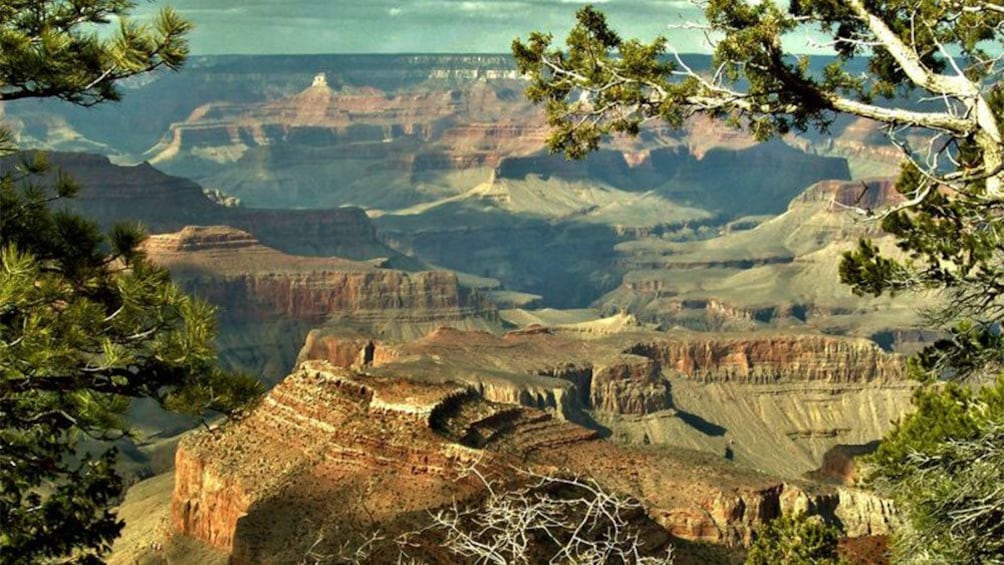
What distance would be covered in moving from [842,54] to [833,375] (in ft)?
338

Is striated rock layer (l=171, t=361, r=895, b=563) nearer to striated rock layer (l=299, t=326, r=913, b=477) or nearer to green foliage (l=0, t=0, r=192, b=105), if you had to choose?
green foliage (l=0, t=0, r=192, b=105)

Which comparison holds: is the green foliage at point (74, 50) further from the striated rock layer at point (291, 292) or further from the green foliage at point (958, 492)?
the striated rock layer at point (291, 292)

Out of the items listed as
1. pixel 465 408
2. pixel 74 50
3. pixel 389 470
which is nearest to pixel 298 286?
pixel 465 408

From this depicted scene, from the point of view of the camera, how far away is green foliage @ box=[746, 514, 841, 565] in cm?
3453

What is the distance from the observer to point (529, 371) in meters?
106

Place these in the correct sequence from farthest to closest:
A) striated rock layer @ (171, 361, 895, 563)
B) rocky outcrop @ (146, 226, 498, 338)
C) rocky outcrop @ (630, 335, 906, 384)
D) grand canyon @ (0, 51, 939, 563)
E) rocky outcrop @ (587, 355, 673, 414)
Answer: rocky outcrop @ (146, 226, 498, 338), rocky outcrop @ (630, 335, 906, 384), rocky outcrop @ (587, 355, 673, 414), grand canyon @ (0, 51, 939, 563), striated rock layer @ (171, 361, 895, 563)

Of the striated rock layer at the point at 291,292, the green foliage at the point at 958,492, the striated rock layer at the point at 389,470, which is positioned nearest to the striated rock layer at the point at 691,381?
the striated rock layer at the point at 291,292

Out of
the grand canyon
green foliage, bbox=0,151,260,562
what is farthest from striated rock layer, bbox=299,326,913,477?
green foliage, bbox=0,151,260,562

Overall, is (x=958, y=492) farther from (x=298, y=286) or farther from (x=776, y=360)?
(x=298, y=286)

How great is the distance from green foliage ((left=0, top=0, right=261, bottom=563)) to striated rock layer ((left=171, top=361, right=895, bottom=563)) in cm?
2032

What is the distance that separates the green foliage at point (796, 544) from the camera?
34531mm

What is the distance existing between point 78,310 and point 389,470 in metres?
29.7

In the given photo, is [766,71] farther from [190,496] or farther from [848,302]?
[848,302]

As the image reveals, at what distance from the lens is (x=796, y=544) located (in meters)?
34.9
